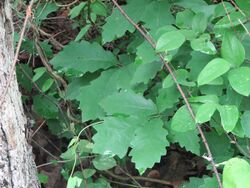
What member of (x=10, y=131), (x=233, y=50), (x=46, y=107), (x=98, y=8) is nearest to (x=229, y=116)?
(x=233, y=50)

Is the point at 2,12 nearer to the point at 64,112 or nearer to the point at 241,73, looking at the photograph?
the point at 241,73

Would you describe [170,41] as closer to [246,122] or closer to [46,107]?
[246,122]

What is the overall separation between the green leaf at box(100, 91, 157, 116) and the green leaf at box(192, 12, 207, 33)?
0.30m

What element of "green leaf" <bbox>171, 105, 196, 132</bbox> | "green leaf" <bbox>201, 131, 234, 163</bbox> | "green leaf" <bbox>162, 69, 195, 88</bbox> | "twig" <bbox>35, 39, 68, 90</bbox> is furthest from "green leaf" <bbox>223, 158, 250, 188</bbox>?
"twig" <bbox>35, 39, 68, 90</bbox>

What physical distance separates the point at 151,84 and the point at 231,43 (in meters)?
0.51

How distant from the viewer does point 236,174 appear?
1055mm

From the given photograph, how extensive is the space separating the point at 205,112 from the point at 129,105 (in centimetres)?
31

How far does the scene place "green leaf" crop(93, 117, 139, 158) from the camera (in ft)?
4.77

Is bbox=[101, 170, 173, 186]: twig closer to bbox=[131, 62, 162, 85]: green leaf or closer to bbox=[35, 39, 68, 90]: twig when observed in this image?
bbox=[35, 39, 68, 90]: twig

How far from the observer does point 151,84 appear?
1876 mm

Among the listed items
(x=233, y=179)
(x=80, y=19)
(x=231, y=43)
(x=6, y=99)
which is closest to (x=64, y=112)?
(x=80, y=19)

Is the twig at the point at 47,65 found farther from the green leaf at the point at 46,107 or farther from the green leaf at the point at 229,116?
the green leaf at the point at 229,116

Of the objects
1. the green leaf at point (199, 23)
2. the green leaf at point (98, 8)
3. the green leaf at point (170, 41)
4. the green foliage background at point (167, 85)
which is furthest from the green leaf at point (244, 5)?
the green leaf at point (98, 8)

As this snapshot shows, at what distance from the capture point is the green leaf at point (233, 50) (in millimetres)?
1403
